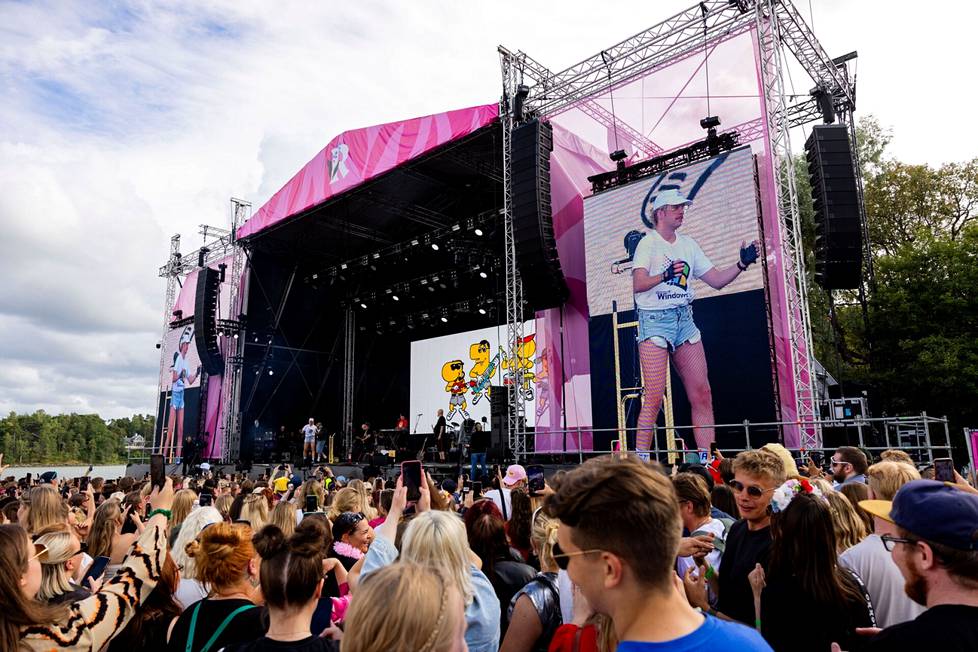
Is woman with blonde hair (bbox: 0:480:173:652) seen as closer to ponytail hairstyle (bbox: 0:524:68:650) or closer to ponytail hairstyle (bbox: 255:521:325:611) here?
ponytail hairstyle (bbox: 0:524:68:650)

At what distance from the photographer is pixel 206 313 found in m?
18.3

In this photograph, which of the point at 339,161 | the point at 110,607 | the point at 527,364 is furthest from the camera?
the point at 339,161

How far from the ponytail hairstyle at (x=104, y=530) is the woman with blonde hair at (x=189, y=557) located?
50 centimetres

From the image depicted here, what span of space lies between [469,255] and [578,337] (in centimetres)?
481

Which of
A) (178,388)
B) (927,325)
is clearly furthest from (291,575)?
(178,388)

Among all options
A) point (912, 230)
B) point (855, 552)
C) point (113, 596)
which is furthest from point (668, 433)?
point (912, 230)

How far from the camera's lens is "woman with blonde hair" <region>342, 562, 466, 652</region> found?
3.84ft

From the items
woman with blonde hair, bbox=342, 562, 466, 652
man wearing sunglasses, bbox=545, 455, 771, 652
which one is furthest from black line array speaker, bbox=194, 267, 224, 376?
man wearing sunglasses, bbox=545, 455, 771, 652

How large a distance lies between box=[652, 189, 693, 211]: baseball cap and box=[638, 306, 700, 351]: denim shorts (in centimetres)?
194

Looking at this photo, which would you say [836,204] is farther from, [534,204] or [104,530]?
[104,530]

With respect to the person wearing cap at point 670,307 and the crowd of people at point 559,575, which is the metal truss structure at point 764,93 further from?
the crowd of people at point 559,575

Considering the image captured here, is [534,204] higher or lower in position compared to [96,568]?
higher

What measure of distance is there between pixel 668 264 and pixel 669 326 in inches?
44.9

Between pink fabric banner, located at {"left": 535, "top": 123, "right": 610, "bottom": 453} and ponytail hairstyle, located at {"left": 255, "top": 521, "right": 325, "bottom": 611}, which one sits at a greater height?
pink fabric banner, located at {"left": 535, "top": 123, "right": 610, "bottom": 453}
